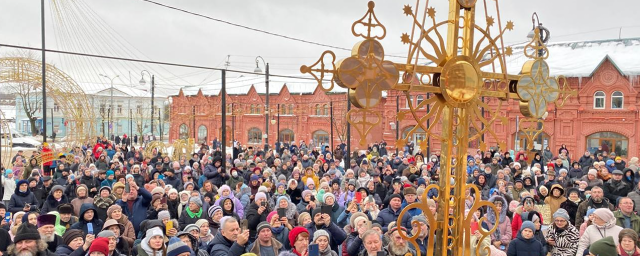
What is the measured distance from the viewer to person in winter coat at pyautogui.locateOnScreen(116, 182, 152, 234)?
8172 mm

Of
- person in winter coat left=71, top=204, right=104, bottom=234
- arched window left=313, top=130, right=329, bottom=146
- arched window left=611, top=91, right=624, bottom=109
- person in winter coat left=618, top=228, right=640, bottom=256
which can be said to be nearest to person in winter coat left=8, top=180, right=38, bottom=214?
person in winter coat left=71, top=204, right=104, bottom=234

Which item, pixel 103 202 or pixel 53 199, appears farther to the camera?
pixel 53 199

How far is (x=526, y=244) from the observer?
612 cm

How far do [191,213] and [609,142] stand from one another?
27.4 m

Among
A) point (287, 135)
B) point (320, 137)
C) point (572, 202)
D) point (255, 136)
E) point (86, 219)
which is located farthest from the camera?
point (255, 136)

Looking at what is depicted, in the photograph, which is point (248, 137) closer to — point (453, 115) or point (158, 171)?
point (158, 171)

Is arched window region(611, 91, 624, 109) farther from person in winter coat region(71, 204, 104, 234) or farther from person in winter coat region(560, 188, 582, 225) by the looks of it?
person in winter coat region(71, 204, 104, 234)

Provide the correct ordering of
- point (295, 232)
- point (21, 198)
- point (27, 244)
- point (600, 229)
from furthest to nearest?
point (21, 198) → point (600, 229) → point (295, 232) → point (27, 244)

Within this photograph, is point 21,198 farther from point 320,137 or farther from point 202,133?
point 202,133

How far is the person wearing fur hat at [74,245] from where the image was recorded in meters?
5.39

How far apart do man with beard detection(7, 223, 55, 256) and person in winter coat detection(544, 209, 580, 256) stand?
621 cm

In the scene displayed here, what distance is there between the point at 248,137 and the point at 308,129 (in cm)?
670

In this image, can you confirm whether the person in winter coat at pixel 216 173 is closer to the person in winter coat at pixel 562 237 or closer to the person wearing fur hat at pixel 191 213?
the person wearing fur hat at pixel 191 213

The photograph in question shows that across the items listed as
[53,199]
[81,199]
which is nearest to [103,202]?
[81,199]
